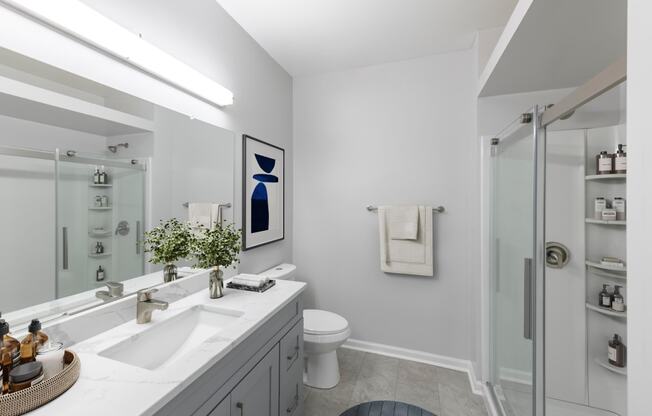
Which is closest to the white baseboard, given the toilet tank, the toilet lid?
the toilet lid

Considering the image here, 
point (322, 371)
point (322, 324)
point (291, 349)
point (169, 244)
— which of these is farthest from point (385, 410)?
point (169, 244)

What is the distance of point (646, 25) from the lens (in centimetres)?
50

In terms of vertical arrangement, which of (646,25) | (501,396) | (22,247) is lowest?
(501,396)

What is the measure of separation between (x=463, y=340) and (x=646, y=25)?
85.7 inches

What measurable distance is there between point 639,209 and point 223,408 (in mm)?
1182

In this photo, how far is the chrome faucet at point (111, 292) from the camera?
107cm

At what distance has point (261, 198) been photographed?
210 cm

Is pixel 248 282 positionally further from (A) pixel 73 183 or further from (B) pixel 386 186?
(B) pixel 386 186

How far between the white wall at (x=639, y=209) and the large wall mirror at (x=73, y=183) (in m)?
1.48

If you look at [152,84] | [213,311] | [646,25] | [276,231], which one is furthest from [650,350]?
[276,231]

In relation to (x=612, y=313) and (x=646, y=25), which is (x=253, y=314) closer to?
(x=646, y=25)

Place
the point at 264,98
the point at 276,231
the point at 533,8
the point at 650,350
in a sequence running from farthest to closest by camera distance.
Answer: the point at 276,231 → the point at 264,98 → the point at 533,8 → the point at 650,350

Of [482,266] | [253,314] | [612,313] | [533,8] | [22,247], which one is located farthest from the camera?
[482,266]

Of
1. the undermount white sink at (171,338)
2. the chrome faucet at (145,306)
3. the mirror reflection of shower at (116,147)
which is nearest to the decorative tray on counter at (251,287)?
the undermount white sink at (171,338)
